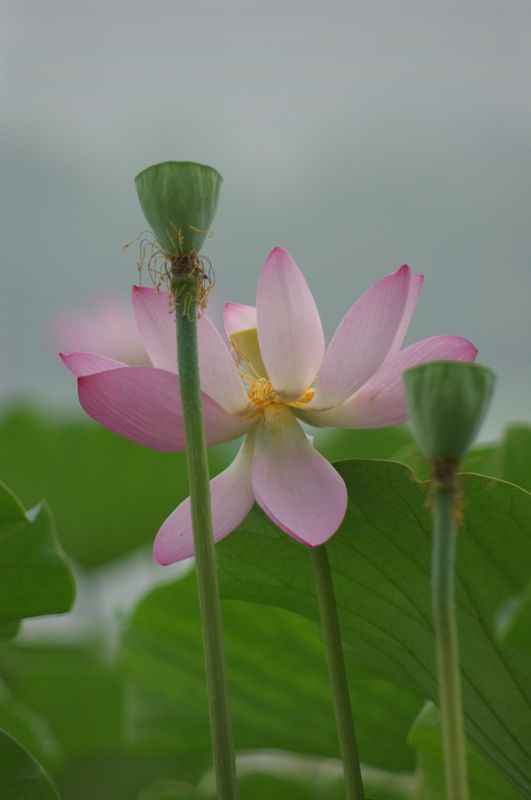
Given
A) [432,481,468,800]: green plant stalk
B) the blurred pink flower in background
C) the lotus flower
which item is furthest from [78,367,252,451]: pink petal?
the blurred pink flower in background

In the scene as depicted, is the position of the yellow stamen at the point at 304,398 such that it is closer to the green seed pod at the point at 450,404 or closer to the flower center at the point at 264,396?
the flower center at the point at 264,396

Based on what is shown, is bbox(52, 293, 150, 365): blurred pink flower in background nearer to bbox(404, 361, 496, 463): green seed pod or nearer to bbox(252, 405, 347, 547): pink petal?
bbox(252, 405, 347, 547): pink petal

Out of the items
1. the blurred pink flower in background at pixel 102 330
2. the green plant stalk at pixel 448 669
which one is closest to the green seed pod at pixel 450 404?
the green plant stalk at pixel 448 669

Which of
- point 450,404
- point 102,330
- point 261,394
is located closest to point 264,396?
point 261,394

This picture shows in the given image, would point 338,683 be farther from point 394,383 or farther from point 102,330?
point 102,330

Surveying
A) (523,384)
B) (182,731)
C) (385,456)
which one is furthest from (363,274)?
(182,731)
